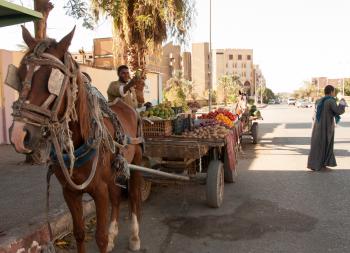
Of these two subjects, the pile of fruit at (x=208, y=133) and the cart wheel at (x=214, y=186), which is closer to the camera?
the cart wheel at (x=214, y=186)

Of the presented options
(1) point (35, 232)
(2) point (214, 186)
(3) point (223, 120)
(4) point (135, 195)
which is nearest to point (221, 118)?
(3) point (223, 120)

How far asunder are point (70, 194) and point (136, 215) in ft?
4.83

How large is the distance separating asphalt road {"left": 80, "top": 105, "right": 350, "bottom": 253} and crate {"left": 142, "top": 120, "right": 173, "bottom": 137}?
1.24m

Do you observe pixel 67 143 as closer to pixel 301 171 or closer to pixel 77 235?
pixel 77 235

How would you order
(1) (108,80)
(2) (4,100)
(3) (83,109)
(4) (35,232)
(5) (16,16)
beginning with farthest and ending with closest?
1. (1) (108,80)
2. (2) (4,100)
3. (5) (16,16)
4. (4) (35,232)
5. (3) (83,109)

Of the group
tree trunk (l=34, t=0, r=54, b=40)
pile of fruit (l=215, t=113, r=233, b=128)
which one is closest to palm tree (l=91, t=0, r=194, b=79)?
tree trunk (l=34, t=0, r=54, b=40)

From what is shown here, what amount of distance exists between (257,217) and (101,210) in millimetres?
2973

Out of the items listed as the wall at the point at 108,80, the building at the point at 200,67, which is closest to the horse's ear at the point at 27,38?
the wall at the point at 108,80

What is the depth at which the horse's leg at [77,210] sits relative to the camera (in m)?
3.72

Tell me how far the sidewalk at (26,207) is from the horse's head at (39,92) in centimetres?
186

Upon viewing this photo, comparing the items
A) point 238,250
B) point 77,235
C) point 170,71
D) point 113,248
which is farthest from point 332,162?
point 170,71

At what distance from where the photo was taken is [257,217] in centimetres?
581

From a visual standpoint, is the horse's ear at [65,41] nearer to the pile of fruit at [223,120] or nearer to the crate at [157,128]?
the crate at [157,128]

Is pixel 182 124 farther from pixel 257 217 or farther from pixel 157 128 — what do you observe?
pixel 257 217
